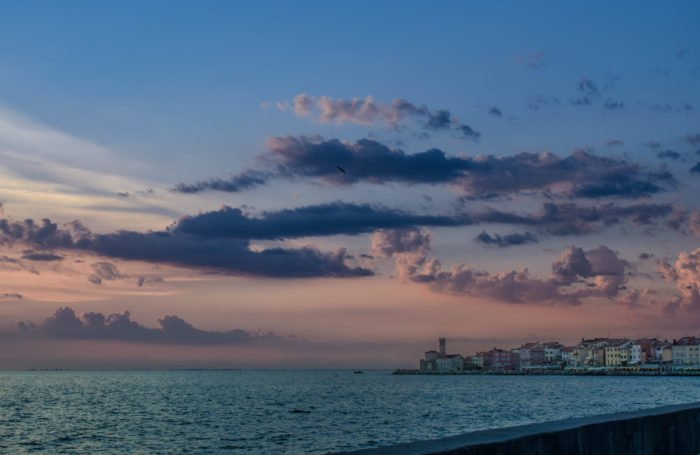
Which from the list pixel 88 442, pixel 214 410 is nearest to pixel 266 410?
pixel 214 410

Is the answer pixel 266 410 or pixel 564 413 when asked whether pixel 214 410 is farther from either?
pixel 564 413

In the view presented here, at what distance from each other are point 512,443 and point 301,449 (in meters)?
33.3

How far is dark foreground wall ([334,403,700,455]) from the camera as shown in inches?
333

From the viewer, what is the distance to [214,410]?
7525 cm

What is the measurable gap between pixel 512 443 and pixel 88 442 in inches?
1666

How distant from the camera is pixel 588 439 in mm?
10828

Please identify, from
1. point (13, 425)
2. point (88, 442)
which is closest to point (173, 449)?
point (88, 442)

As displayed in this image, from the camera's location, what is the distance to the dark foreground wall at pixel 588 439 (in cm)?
847

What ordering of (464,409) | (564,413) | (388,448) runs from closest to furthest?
(388,448)
(564,413)
(464,409)

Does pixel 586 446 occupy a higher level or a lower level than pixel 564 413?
higher

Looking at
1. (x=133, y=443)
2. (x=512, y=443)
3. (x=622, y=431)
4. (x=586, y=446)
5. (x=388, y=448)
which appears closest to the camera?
(x=388, y=448)

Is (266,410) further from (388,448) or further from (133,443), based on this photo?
(388,448)

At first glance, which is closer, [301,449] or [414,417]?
[301,449]

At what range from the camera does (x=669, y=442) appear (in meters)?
13.5
